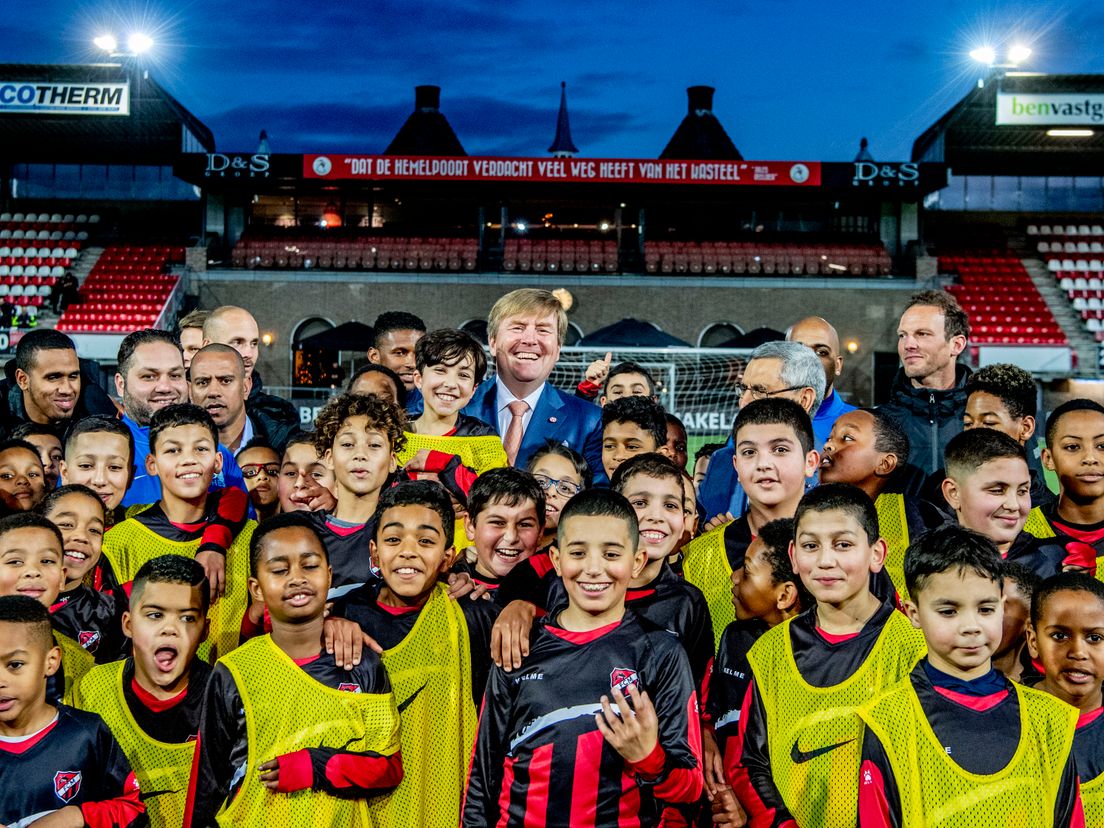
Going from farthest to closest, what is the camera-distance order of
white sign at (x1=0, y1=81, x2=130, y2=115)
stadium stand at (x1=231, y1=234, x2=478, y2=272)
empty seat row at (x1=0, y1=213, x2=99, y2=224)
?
empty seat row at (x1=0, y1=213, x2=99, y2=224)
white sign at (x1=0, y1=81, x2=130, y2=115)
stadium stand at (x1=231, y1=234, x2=478, y2=272)

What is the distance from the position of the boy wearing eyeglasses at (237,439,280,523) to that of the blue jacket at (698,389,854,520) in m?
2.02

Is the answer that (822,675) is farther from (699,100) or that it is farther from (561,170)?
(699,100)

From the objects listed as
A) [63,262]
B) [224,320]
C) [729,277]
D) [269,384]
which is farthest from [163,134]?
[224,320]

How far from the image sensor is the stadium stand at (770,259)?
24625 mm

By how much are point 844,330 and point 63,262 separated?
702 inches

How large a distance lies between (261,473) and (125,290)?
20750mm

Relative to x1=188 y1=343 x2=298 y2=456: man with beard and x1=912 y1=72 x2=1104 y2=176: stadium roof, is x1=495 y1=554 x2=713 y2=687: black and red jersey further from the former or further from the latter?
x1=912 y1=72 x2=1104 y2=176: stadium roof

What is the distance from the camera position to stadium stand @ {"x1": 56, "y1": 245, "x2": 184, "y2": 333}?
75.2ft

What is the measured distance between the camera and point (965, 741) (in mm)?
3227

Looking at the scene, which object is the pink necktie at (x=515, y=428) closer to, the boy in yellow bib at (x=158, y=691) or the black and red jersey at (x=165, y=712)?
the boy in yellow bib at (x=158, y=691)

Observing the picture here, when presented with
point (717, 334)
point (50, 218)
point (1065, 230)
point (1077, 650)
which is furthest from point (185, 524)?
point (1065, 230)

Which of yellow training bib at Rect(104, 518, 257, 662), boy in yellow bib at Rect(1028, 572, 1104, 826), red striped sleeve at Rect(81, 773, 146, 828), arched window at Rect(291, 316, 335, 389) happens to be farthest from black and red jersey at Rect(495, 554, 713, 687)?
arched window at Rect(291, 316, 335, 389)

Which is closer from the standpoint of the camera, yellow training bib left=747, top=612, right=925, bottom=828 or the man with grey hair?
yellow training bib left=747, top=612, right=925, bottom=828

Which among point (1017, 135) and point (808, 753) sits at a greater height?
point (1017, 135)
